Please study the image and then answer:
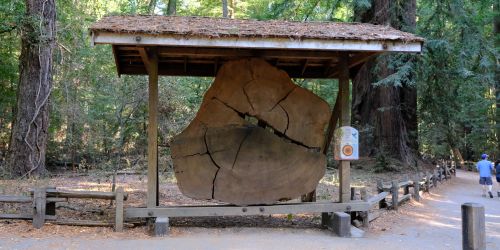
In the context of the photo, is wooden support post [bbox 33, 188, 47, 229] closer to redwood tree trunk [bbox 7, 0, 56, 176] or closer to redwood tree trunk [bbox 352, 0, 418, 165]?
redwood tree trunk [bbox 7, 0, 56, 176]

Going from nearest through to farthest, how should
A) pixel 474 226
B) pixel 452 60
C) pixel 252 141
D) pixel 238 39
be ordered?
pixel 474 226 → pixel 238 39 → pixel 252 141 → pixel 452 60

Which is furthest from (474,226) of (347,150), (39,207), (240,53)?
(39,207)

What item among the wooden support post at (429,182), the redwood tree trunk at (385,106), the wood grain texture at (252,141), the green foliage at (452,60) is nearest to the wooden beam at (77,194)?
the wood grain texture at (252,141)

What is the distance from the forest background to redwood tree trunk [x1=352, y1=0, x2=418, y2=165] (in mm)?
48

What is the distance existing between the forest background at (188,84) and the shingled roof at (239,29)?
8.52m

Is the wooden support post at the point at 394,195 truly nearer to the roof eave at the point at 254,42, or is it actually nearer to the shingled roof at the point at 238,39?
the shingled roof at the point at 238,39

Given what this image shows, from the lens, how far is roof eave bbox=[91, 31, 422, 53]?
7.25m

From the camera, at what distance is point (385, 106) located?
69.6 feet

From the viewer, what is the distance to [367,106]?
73.6ft

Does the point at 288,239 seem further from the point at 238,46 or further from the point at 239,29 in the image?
the point at 239,29

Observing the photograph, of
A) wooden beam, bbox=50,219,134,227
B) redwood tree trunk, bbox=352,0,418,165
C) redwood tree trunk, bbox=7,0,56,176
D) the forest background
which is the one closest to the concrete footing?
wooden beam, bbox=50,219,134,227

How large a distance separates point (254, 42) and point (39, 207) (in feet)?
15.5

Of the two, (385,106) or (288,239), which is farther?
(385,106)

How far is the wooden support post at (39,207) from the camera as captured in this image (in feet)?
27.2
